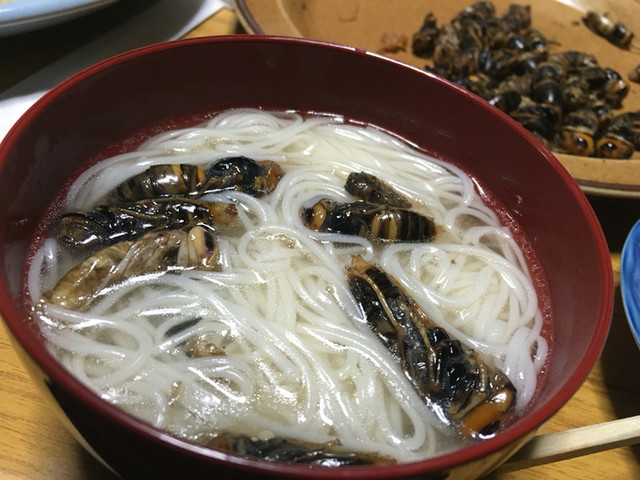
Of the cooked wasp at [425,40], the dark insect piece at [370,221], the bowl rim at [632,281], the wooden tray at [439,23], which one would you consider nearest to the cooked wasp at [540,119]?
the wooden tray at [439,23]

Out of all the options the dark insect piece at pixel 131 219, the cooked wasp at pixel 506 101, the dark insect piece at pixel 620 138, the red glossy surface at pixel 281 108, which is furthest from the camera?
the cooked wasp at pixel 506 101

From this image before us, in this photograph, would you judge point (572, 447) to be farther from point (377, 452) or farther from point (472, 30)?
point (472, 30)

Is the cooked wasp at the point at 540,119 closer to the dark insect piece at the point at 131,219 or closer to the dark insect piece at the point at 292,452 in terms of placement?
the dark insect piece at the point at 131,219

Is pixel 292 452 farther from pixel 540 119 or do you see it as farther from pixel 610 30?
pixel 610 30

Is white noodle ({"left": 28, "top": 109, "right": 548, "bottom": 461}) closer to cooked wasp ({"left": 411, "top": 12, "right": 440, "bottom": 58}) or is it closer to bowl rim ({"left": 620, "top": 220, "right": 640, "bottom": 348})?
bowl rim ({"left": 620, "top": 220, "right": 640, "bottom": 348})

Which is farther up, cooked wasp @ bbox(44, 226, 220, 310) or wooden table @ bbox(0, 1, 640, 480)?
cooked wasp @ bbox(44, 226, 220, 310)

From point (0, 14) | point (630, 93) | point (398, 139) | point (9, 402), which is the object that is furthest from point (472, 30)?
point (9, 402)

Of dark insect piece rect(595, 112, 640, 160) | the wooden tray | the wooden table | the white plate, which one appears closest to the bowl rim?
the wooden table
